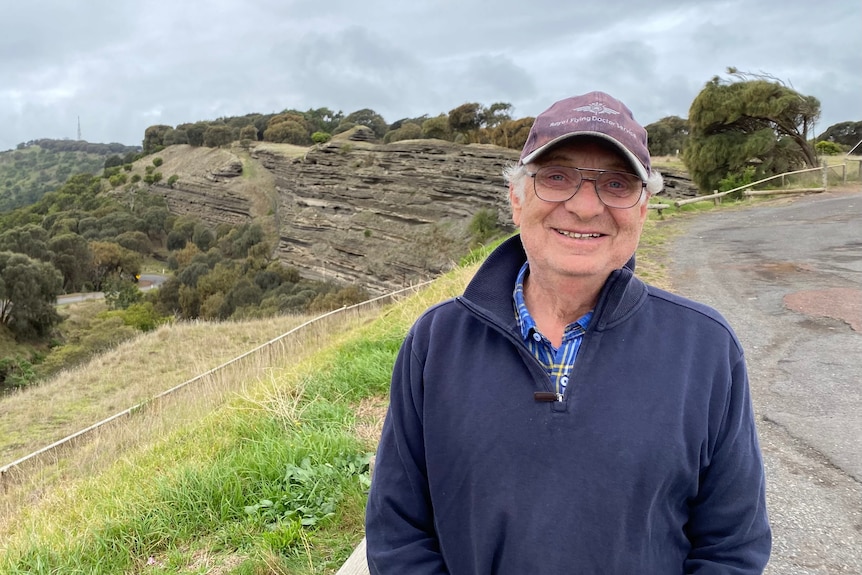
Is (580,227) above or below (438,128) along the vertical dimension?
below

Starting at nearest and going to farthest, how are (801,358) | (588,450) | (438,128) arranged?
1. (588,450)
2. (801,358)
3. (438,128)

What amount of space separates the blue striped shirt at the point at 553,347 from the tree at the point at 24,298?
124 ft

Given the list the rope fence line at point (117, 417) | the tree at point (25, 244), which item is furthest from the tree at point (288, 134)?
the rope fence line at point (117, 417)

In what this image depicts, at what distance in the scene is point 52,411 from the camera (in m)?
13.5

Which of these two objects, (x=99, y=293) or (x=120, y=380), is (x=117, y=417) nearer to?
(x=120, y=380)

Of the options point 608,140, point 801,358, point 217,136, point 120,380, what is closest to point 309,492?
point 608,140

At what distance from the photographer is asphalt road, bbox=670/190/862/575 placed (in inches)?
121

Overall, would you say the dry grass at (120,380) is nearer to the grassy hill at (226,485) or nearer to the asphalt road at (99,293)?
the grassy hill at (226,485)

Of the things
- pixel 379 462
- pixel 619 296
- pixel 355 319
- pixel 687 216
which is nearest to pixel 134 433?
pixel 355 319

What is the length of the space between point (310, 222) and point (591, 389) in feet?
168

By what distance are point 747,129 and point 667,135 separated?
2245cm

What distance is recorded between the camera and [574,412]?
4.68ft

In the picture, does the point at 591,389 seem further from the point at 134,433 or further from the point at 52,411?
the point at 52,411

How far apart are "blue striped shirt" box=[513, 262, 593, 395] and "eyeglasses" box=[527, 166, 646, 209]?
29cm
